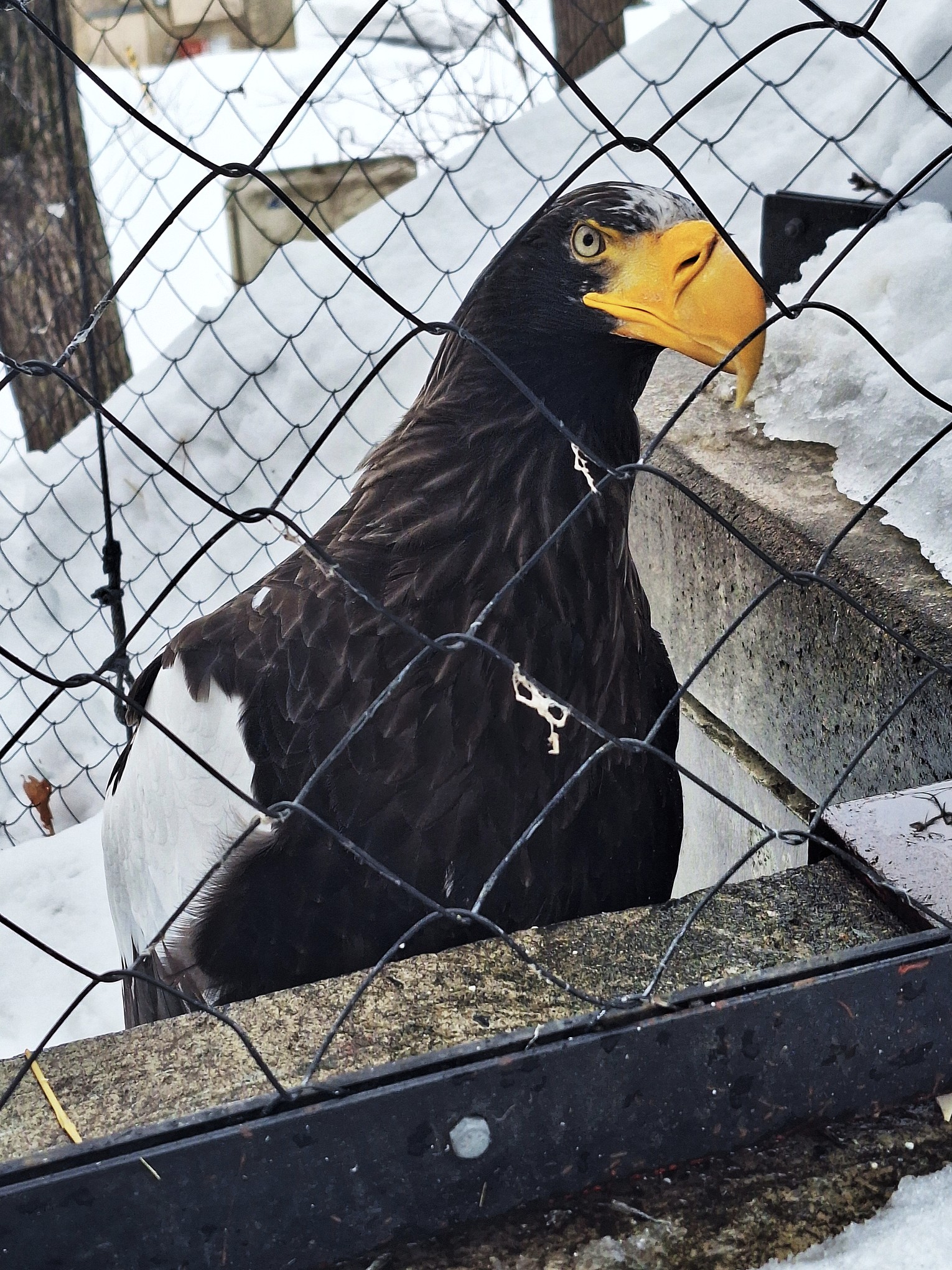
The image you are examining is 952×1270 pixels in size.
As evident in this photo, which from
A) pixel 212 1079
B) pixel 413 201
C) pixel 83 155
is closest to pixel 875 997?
pixel 212 1079

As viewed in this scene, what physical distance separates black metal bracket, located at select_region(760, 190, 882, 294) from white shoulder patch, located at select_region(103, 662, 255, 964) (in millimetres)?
1495

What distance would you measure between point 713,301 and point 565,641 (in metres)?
0.51

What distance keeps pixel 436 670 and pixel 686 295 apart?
0.55 metres

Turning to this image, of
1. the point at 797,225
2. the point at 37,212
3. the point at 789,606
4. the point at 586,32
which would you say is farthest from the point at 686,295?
the point at 586,32

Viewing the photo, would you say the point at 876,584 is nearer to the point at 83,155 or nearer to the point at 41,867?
the point at 41,867

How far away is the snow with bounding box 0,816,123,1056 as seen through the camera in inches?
121

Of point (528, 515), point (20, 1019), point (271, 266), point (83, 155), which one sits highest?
point (83, 155)

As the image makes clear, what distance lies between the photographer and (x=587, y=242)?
1.53m

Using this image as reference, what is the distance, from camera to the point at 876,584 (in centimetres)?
177

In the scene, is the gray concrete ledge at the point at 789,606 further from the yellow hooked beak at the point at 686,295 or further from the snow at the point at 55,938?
A: the snow at the point at 55,938

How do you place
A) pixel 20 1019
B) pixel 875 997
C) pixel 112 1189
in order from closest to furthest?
pixel 112 1189
pixel 875 997
pixel 20 1019

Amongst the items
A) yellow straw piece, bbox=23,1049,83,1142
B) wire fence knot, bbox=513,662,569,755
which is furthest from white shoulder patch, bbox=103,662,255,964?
yellow straw piece, bbox=23,1049,83,1142

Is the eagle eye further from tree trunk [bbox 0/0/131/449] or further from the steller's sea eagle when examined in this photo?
tree trunk [bbox 0/0/131/449]

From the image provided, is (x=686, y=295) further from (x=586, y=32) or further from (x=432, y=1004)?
(x=586, y=32)
